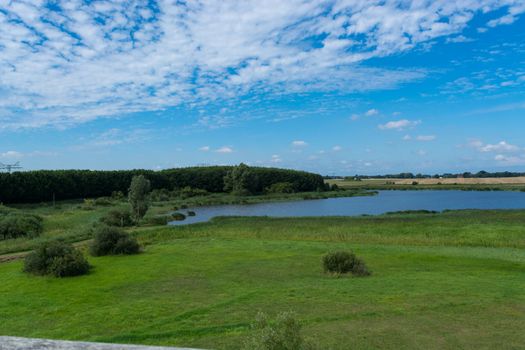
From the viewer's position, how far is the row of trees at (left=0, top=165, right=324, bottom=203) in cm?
8294

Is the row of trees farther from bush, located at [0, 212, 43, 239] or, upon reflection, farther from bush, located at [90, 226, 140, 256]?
bush, located at [90, 226, 140, 256]

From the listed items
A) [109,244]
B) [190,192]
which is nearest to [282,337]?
[109,244]

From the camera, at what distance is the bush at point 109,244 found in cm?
2588

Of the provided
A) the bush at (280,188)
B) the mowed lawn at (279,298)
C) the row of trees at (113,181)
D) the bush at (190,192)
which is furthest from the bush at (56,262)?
the bush at (280,188)

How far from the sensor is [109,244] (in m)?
26.0

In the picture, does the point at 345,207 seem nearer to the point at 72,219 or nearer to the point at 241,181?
the point at 241,181

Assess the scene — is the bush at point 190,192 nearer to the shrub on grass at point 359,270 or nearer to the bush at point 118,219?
the bush at point 118,219

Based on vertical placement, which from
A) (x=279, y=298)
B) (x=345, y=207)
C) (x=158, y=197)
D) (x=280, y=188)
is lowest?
(x=345, y=207)

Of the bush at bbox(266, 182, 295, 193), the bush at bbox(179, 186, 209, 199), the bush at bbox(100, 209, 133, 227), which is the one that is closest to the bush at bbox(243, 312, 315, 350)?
the bush at bbox(100, 209, 133, 227)

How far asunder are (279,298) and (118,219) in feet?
120

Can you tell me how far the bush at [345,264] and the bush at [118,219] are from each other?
32095mm

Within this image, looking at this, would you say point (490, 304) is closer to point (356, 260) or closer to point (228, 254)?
point (356, 260)

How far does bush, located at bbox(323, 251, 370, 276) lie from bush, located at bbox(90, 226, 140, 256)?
43.5ft

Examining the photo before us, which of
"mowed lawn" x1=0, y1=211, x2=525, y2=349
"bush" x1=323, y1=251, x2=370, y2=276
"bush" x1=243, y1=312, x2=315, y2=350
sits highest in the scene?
"bush" x1=243, y1=312, x2=315, y2=350
